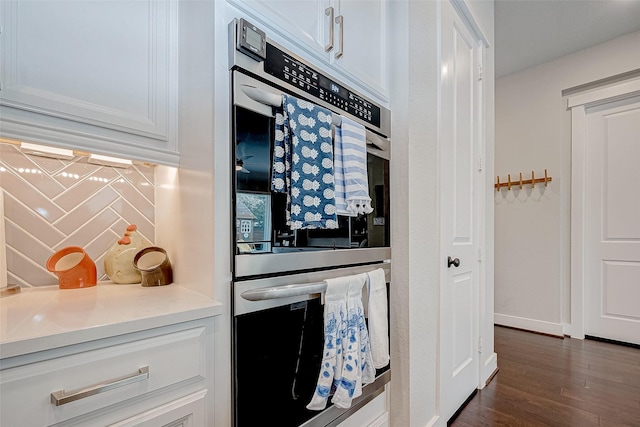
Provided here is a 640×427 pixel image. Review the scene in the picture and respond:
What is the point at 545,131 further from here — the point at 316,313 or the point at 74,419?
the point at 74,419

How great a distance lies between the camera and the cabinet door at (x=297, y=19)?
95 centimetres

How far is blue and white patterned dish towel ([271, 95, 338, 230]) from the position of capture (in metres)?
0.96

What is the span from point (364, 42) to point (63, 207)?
134 cm

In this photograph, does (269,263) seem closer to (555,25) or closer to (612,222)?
(555,25)

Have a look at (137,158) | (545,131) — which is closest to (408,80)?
(137,158)

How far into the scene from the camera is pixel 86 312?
2.42 feet

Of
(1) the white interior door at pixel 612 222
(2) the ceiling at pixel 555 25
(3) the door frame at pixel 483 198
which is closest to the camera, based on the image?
(3) the door frame at pixel 483 198

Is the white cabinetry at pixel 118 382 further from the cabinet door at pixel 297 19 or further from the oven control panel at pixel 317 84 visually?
the cabinet door at pixel 297 19

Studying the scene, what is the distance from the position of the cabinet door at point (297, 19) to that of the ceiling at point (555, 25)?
2109mm

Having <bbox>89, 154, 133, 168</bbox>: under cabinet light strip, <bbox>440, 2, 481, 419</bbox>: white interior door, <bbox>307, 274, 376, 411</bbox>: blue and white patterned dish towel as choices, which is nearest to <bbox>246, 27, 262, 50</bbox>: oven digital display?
<bbox>89, 154, 133, 168</bbox>: under cabinet light strip

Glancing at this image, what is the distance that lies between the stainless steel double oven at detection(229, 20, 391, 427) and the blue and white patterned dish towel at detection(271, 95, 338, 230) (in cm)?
3

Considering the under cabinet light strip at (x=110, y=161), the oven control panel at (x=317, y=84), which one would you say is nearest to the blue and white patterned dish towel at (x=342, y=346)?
the oven control panel at (x=317, y=84)

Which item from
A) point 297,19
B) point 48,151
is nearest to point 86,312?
point 48,151

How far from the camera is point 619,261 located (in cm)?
287
